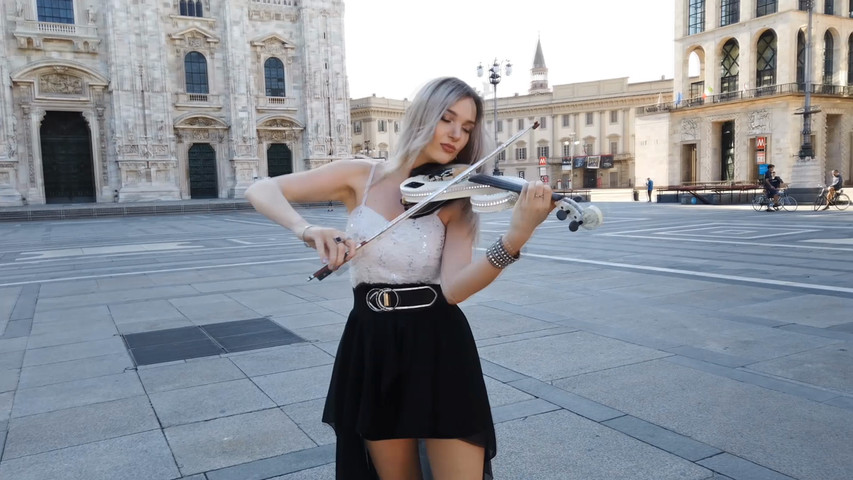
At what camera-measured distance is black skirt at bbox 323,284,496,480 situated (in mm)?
2191

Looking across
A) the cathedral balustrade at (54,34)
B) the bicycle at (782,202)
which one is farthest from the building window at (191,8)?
the bicycle at (782,202)

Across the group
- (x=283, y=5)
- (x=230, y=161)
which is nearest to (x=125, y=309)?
(x=230, y=161)

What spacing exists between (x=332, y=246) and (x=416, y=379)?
57cm

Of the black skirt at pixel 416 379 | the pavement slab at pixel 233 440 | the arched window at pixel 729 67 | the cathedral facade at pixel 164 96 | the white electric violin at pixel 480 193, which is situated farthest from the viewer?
the arched window at pixel 729 67

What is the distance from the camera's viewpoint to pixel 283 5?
41.8 m

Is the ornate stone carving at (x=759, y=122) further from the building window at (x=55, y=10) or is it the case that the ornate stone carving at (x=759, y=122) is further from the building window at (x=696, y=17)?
the building window at (x=55, y=10)

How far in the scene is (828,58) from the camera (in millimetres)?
45844

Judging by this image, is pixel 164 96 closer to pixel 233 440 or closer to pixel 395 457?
pixel 233 440

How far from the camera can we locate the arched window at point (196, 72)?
39.4 m

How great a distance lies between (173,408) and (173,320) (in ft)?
10.4

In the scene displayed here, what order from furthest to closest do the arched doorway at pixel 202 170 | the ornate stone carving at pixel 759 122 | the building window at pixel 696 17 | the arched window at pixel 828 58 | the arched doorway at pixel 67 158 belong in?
1. the building window at pixel 696 17
2. the arched window at pixel 828 58
3. the ornate stone carving at pixel 759 122
4. the arched doorway at pixel 202 170
5. the arched doorway at pixel 67 158

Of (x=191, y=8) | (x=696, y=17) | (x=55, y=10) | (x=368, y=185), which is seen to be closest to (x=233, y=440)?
(x=368, y=185)

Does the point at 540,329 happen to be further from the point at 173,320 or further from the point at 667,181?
the point at 667,181

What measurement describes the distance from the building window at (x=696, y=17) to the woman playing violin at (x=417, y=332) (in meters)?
53.5
